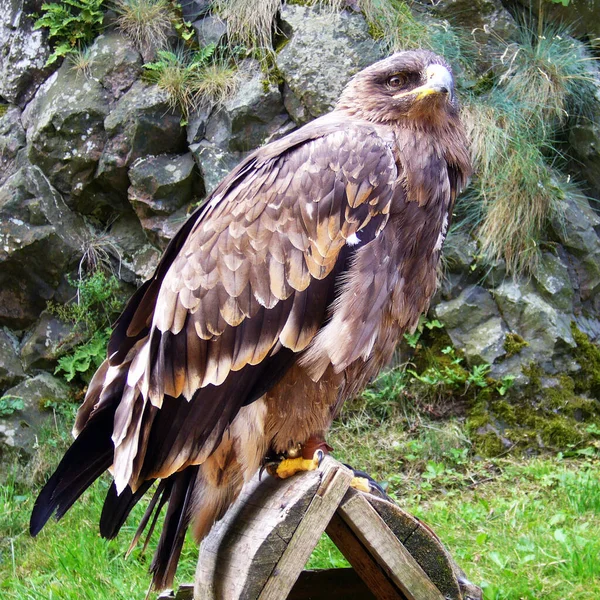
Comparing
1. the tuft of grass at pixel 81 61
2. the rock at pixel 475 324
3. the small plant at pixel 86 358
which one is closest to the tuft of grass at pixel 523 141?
the rock at pixel 475 324

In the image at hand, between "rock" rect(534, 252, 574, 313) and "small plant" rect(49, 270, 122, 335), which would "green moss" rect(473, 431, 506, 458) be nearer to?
"rock" rect(534, 252, 574, 313)

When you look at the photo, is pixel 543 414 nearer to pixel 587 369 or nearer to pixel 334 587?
pixel 587 369

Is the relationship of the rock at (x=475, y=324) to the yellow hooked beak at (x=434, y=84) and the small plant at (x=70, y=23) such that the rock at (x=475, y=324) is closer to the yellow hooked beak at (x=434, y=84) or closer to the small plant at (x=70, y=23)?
the yellow hooked beak at (x=434, y=84)

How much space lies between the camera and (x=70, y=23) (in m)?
6.27

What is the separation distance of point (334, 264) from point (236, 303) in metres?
0.37

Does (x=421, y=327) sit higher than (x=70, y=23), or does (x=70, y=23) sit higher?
(x=70, y=23)

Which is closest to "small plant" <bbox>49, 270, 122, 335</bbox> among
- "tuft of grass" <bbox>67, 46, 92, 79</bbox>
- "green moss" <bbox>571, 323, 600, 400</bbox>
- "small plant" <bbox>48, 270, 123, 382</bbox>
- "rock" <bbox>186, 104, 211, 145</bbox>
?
"small plant" <bbox>48, 270, 123, 382</bbox>

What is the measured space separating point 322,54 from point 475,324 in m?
2.46

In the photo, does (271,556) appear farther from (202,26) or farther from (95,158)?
(202,26)

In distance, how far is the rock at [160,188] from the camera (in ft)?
19.4

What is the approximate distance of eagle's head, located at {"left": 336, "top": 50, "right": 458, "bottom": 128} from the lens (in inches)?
110

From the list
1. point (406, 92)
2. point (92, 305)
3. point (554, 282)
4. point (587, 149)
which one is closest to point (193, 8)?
point (92, 305)

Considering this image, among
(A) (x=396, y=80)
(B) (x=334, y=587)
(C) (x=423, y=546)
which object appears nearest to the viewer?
(C) (x=423, y=546)

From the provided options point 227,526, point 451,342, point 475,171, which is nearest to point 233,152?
point 475,171
